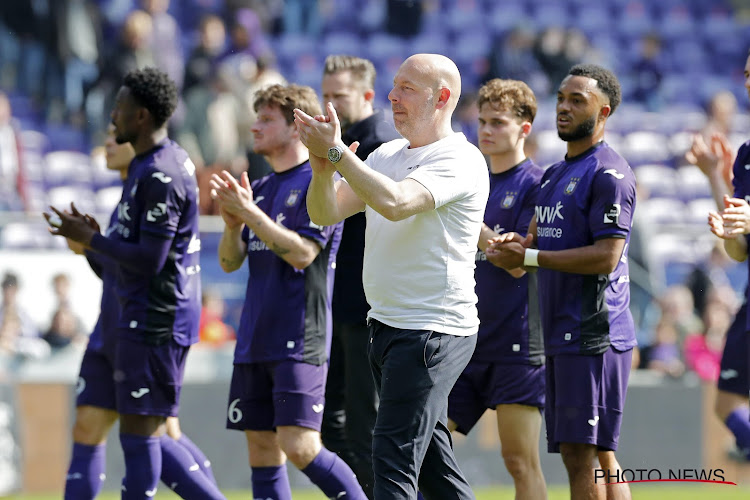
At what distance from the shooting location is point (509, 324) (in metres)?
6.16

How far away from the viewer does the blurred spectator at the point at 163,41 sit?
1466 cm

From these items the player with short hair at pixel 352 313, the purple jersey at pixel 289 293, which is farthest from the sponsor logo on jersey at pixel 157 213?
the player with short hair at pixel 352 313

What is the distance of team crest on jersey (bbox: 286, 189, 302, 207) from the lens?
5.98 metres

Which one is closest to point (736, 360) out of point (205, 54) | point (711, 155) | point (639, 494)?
point (711, 155)

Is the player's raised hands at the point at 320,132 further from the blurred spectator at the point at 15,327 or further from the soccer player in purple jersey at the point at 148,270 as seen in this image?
the blurred spectator at the point at 15,327

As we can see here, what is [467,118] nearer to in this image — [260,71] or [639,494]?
[260,71]

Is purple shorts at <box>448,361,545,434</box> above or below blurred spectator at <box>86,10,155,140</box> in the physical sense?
below

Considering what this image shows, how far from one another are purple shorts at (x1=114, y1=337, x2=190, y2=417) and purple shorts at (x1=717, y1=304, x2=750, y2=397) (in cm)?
334

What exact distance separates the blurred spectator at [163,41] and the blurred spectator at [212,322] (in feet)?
16.9

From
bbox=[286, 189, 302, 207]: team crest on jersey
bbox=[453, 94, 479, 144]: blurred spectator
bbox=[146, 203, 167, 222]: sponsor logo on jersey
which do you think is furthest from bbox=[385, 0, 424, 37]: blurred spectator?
bbox=[146, 203, 167, 222]: sponsor logo on jersey

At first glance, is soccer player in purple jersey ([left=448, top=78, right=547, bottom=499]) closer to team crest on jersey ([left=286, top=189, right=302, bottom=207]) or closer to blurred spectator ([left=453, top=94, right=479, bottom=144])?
team crest on jersey ([left=286, top=189, right=302, bottom=207])

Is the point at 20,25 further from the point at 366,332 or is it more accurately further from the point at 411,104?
the point at 411,104

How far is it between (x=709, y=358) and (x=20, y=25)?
31.9 ft

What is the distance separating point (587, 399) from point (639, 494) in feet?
15.7
